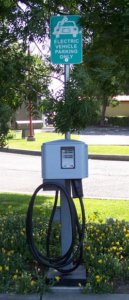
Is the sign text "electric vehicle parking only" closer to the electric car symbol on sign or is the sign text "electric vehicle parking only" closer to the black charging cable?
the electric car symbol on sign

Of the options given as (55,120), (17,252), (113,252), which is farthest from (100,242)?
(55,120)

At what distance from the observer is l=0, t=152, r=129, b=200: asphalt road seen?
454 inches

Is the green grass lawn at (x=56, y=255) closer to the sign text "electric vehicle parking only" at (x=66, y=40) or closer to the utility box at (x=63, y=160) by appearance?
the utility box at (x=63, y=160)

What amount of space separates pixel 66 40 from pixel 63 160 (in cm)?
108

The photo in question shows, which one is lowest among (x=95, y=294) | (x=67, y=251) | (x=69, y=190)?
(x=95, y=294)

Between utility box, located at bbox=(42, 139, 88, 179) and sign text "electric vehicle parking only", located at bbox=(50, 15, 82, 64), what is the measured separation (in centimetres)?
76

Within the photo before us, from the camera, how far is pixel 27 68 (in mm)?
5848

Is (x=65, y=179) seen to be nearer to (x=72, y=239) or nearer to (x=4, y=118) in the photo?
(x=72, y=239)

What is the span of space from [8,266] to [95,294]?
88 centimetres

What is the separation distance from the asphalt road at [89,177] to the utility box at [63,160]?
6.04 m

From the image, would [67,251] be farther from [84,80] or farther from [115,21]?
[115,21]

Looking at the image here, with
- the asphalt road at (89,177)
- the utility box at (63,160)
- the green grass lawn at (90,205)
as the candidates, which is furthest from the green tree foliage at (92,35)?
the asphalt road at (89,177)

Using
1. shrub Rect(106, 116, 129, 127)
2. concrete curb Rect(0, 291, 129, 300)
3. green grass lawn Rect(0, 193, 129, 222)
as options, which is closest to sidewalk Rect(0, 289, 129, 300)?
concrete curb Rect(0, 291, 129, 300)

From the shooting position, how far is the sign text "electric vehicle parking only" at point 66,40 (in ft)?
16.0
